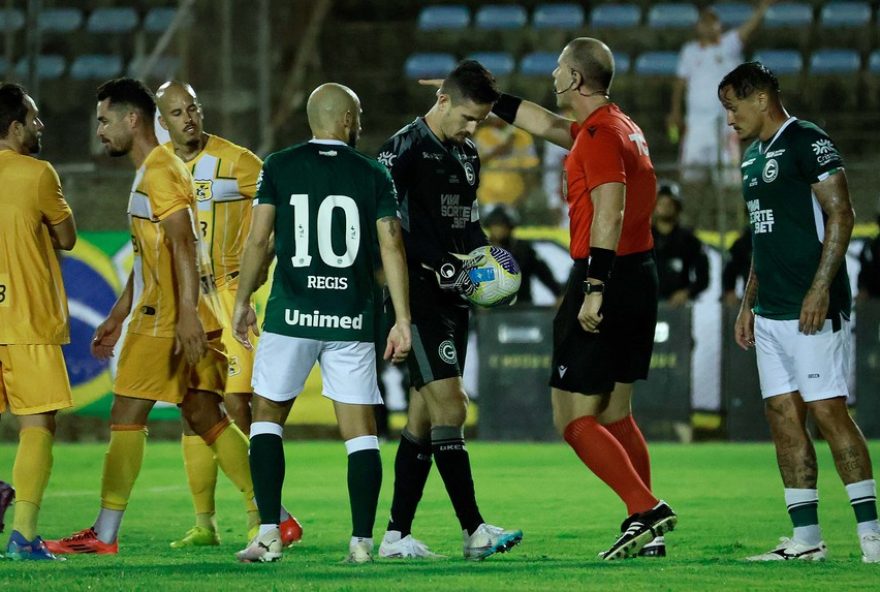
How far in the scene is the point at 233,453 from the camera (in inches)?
316

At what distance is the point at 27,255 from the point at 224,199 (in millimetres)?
1395

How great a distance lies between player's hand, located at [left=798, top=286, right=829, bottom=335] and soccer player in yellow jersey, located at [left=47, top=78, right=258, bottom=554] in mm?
2817

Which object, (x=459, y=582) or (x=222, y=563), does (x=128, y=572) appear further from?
(x=459, y=582)

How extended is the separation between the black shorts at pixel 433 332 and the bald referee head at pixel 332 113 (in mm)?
841

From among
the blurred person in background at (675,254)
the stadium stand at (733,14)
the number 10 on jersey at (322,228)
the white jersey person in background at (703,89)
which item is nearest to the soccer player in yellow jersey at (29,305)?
the number 10 on jersey at (322,228)

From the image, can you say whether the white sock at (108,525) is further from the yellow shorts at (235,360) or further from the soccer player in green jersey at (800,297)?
the soccer player in green jersey at (800,297)

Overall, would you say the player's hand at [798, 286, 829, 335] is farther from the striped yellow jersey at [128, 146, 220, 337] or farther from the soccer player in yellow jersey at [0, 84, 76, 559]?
the soccer player in yellow jersey at [0, 84, 76, 559]

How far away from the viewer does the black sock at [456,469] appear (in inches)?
287

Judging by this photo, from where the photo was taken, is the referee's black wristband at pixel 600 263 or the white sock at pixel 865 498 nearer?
the white sock at pixel 865 498

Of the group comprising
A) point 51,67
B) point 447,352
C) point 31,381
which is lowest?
point 31,381

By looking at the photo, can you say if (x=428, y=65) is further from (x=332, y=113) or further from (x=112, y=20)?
(x=332, y=113)

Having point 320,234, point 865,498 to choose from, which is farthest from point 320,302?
point 865,498

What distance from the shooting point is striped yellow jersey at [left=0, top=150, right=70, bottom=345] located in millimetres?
7398

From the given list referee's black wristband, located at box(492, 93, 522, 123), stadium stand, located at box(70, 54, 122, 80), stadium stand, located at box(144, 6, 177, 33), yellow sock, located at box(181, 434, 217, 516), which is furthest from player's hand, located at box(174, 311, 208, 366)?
stadium stand, located at box(70, 54, 122, 80)
